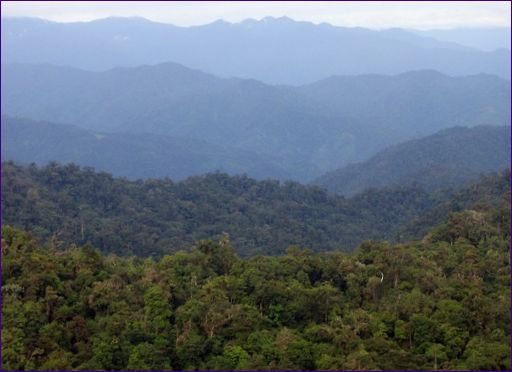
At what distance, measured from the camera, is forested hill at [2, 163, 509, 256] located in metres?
35.6

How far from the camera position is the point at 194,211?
44.1m

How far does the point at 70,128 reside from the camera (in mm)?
119438

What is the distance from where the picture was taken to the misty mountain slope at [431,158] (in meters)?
83.4

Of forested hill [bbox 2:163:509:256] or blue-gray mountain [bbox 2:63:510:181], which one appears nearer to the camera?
forested hill [bbox 2:163:509:256]

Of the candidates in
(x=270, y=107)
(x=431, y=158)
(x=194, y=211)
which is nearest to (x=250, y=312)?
(x=194, y=211)

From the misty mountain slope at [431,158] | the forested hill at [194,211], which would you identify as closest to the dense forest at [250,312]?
the forested hill at [194,211]

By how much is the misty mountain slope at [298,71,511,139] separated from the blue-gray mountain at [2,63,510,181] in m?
0.24

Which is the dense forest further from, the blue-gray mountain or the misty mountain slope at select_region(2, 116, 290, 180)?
the blue-gray mountain

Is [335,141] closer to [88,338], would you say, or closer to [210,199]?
[210,199]

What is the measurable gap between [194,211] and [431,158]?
50.3 m

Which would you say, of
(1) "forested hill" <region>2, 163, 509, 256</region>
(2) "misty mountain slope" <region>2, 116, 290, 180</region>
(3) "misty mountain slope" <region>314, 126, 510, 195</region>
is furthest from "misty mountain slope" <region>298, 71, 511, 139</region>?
(1) "forested hill" <region>2, 163, 509, 256</region>

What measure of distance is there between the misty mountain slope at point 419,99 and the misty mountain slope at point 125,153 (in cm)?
4180

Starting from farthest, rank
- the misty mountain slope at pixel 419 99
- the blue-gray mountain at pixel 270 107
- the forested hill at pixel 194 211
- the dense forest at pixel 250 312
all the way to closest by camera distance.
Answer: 1. the misty mountain slope at pixel 419 99
2. the blue-gray mountain at pixel 270 107
3. the forested hill at pixel 194 211
4. the dense forest at pixel 250 312

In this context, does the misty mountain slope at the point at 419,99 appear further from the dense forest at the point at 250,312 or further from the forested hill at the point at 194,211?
the dense forest at the point at 250,312
